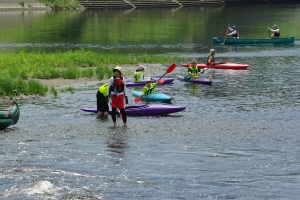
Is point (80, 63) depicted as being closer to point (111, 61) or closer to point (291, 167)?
point (111, 61)

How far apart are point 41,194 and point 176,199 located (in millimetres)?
3104

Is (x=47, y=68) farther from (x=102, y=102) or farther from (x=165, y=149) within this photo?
(x=165, y=149)

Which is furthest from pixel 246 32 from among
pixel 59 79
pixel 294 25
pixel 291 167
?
pixel 291 167

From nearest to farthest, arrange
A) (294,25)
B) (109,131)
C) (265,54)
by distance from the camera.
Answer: (109,131) < (265,54) < (294,25)

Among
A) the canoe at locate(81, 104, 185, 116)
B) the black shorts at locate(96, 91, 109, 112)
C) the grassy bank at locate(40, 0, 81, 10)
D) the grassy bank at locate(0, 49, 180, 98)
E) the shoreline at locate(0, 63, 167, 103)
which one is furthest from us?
the grassy bank at locate(40, 0, 81, 10)

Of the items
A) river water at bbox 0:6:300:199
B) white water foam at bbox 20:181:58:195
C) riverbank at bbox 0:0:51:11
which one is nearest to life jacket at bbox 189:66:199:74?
river water at bbox 0:6:300:199

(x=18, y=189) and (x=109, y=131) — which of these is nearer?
(x=18, y=189)

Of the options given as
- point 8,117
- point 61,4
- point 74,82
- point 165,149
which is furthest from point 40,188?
point 61,4

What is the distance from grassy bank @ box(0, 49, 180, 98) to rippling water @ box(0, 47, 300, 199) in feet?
4.94

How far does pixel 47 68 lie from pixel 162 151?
17366 millimetres

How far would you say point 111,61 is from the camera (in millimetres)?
40219

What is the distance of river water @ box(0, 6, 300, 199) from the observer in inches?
591

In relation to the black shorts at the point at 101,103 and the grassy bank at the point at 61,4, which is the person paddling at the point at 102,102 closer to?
the black shorts at the point at 101,103

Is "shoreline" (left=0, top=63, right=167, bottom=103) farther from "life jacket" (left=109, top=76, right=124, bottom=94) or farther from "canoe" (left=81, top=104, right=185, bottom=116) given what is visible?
"life jacket" (left=109, top=76, right=124, bottom=94)
